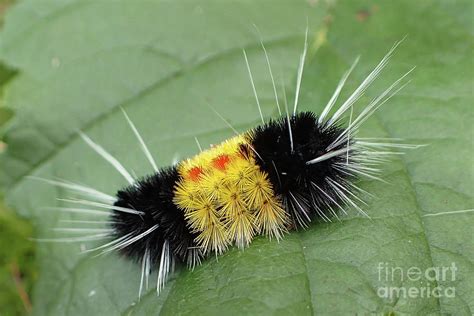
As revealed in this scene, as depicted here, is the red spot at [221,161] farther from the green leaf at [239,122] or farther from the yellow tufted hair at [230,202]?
the green leaf at [239,122]

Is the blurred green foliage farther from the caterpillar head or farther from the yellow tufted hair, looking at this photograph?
the caterpillar head

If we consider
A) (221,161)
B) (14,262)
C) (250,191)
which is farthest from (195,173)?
(14,262)

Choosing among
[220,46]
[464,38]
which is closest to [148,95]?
[220,46]

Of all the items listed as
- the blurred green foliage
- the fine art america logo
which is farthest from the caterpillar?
the blurred green foliage

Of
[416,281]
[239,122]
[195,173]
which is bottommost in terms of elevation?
[416,281]

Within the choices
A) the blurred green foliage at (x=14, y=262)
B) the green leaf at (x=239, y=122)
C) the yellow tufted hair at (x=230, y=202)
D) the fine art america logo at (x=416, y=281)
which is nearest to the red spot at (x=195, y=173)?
the yellow tufted hair at (x=230, y=202)

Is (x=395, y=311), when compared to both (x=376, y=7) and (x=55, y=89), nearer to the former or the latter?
(x=376, y=7)

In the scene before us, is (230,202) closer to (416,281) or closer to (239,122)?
(239,122)
